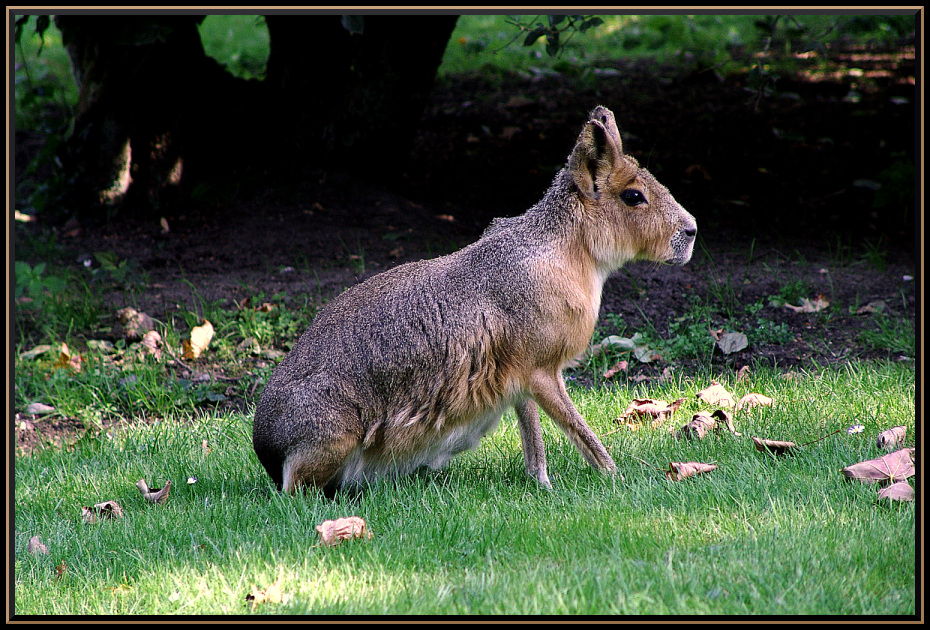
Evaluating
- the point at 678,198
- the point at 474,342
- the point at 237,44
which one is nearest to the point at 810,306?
the point at 678,198

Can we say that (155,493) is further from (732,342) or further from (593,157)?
(732,342)

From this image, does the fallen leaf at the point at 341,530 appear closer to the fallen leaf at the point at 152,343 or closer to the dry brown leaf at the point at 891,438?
the dry brown leaf at the point at 891,438

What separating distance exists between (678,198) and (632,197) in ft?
14.7

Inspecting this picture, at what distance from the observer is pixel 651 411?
4.62 m

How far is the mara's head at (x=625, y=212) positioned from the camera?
12.4ft

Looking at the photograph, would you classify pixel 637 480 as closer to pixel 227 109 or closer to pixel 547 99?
pixel 227 109

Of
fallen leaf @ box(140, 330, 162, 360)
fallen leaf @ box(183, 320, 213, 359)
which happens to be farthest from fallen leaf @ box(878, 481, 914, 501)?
fallen leaf @ box(140, 330, 162, 360)

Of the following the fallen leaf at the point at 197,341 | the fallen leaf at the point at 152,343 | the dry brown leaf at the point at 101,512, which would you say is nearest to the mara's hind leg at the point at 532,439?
the dry brown leaf at the point at 101,512

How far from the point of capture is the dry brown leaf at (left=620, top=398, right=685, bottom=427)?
459 centimetres

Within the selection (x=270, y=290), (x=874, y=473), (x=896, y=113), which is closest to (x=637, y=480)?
(x=874, y=473)

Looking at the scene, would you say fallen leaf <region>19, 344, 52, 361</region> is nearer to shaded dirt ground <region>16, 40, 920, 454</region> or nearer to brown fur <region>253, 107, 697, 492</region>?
shaded dirt ground <region>16, 40, 920, 454</region>

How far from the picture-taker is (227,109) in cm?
826

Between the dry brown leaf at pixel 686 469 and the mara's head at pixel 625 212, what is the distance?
924 millimetres
